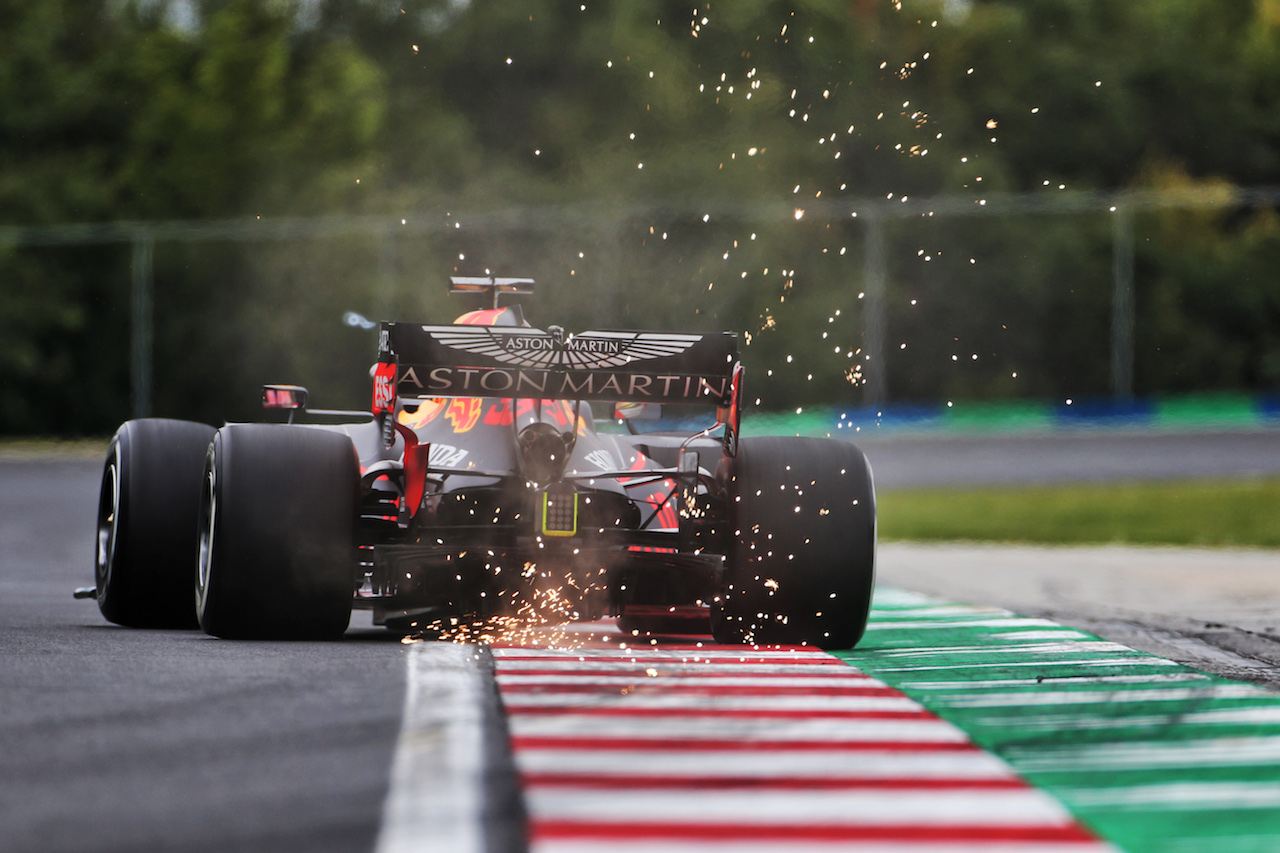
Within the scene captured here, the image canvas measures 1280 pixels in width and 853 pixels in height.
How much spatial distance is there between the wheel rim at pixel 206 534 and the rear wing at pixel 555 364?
818 mm

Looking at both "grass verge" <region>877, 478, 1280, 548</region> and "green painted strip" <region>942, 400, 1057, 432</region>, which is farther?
"green painted strip" <region>942, 400, 1057, 432</region>

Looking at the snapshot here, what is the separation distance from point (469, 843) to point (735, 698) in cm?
223

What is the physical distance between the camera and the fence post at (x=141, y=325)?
25719 millimetres

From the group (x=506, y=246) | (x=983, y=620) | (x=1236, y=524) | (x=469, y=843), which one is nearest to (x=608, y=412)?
(x=983, y=620)

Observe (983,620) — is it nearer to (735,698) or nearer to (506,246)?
(735,698)

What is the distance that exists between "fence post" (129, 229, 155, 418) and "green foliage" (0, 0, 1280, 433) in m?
2.88

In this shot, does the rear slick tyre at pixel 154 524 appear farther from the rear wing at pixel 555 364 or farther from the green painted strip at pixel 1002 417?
the green painted strip at pixel 1002 417

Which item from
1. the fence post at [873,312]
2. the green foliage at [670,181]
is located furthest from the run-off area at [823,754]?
the fence post at [873,312]

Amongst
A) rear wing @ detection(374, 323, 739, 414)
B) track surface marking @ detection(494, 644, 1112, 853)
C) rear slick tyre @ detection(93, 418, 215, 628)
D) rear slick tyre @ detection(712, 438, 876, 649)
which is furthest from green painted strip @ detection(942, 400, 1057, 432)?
track surface marking @ detection(494, 644, 1112, 853)

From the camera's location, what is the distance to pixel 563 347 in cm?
727

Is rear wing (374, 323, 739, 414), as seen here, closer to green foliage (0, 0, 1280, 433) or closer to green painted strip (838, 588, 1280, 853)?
green painted strip (838, 588, 1280, 853)

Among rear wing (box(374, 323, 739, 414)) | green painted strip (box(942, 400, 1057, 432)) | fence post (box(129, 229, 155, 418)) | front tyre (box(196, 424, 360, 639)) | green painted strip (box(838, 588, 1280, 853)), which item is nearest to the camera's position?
green painted strip (box(838, 588, 1280, 853))

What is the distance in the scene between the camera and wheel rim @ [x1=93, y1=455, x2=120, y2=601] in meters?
8.32

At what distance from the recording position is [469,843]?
360cm
